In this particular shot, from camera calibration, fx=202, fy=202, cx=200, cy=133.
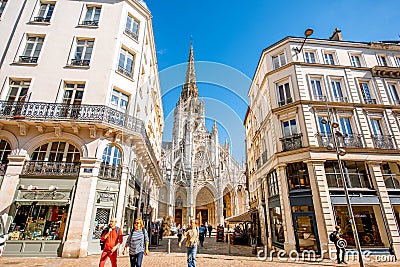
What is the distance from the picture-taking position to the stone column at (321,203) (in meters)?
9.74

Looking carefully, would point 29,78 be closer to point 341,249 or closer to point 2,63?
point 2,63

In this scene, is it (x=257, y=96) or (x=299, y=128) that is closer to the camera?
(x=299, y=128)

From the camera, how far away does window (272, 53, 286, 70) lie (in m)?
14.2

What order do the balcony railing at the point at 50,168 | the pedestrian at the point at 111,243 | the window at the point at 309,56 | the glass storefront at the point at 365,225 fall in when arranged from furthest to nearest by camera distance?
1. the window at the point at 309,56
2. the glass storefront at the point at 365,225
3. the balcony railing at the point at 50,168
4. the pedestrian at the point at 111,243

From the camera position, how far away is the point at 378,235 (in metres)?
10.6

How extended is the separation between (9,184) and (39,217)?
202 centimetres

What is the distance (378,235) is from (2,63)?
72.4ft

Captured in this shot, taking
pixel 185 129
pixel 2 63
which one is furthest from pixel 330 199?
pixel 185 129

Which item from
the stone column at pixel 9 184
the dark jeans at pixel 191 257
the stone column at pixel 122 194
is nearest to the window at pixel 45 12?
the stone column at pixel 9 184

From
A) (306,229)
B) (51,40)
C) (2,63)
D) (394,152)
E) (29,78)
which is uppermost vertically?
(51,40)

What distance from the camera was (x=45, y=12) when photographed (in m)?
12.6

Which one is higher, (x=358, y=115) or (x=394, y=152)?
(x=358, y=115)

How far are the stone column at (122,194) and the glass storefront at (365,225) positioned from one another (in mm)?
11220

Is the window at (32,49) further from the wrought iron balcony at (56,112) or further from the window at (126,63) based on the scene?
the window at (126,63)
